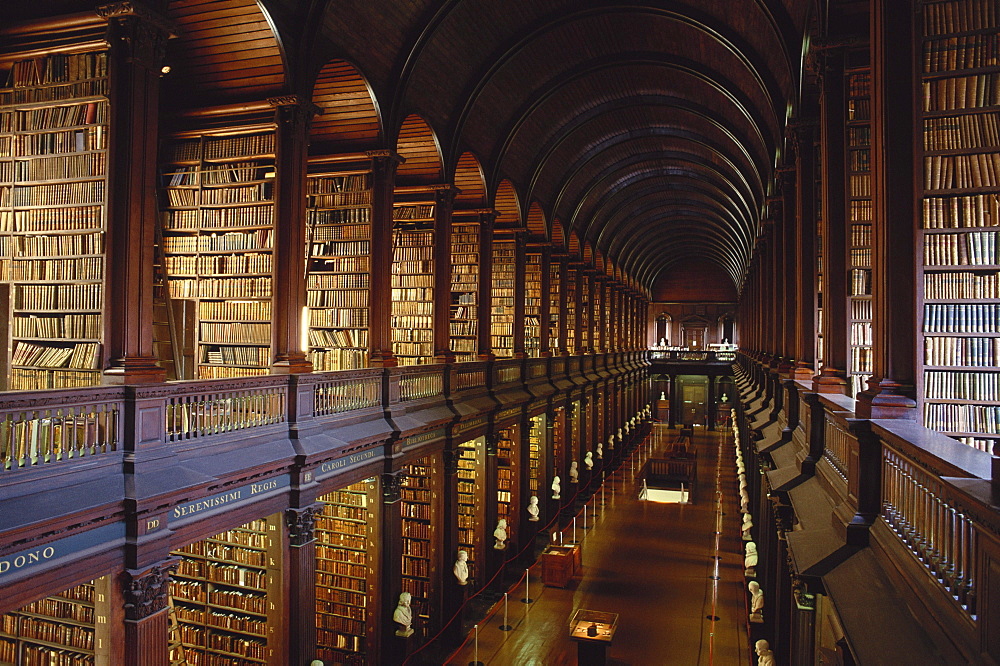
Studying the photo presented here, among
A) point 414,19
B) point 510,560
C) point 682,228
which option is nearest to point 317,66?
point 414,19

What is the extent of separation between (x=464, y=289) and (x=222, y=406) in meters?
7.74

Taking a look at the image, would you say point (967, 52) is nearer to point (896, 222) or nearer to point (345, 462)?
point (896, 222)

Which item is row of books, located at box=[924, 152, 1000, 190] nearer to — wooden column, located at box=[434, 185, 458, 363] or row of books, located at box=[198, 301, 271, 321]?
row of books, located at box=[198, 301, 271, 321]

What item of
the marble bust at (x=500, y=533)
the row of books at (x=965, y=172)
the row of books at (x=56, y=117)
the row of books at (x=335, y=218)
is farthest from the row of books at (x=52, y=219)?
the marble bust at (x=500, y=533)

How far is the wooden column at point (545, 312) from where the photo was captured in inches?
638

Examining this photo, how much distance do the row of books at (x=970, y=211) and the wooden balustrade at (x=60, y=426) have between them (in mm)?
5820

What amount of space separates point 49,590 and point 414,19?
765cm

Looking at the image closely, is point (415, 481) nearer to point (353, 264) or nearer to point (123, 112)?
point (353, 264)

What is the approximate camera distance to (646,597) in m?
11.6

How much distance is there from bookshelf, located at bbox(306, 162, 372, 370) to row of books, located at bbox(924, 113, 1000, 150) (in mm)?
6421

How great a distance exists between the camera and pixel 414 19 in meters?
9.14

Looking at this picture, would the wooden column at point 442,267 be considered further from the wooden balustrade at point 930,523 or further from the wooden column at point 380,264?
the wooden balustrade at point 930,523

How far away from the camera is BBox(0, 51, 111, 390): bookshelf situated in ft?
19.4

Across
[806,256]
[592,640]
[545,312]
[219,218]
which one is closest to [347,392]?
[219,218]
